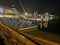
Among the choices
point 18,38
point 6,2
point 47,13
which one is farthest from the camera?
point 6,2

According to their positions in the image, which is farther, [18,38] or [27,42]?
[18,38]

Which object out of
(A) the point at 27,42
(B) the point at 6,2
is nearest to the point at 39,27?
(A) the point at 27,42

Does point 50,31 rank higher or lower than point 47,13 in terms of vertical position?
lower

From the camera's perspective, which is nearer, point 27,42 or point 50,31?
point 27,42

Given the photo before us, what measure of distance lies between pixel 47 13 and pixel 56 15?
0.39ft

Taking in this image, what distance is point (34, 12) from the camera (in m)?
0.81

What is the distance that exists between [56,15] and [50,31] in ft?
0.33

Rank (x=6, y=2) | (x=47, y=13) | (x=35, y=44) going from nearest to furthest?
(x=35, y=44)
(x=47, y=13)
(x=6, y=2)

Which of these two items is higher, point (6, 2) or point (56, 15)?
point (6, 2)

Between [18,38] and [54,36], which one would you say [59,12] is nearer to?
[54,36]

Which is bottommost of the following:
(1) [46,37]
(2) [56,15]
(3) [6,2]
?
(1) [46,37]

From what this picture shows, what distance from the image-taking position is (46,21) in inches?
29.0

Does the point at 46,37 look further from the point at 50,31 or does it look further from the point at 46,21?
the point at 46,21

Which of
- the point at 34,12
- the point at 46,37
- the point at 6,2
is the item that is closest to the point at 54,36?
the point at 46,37
